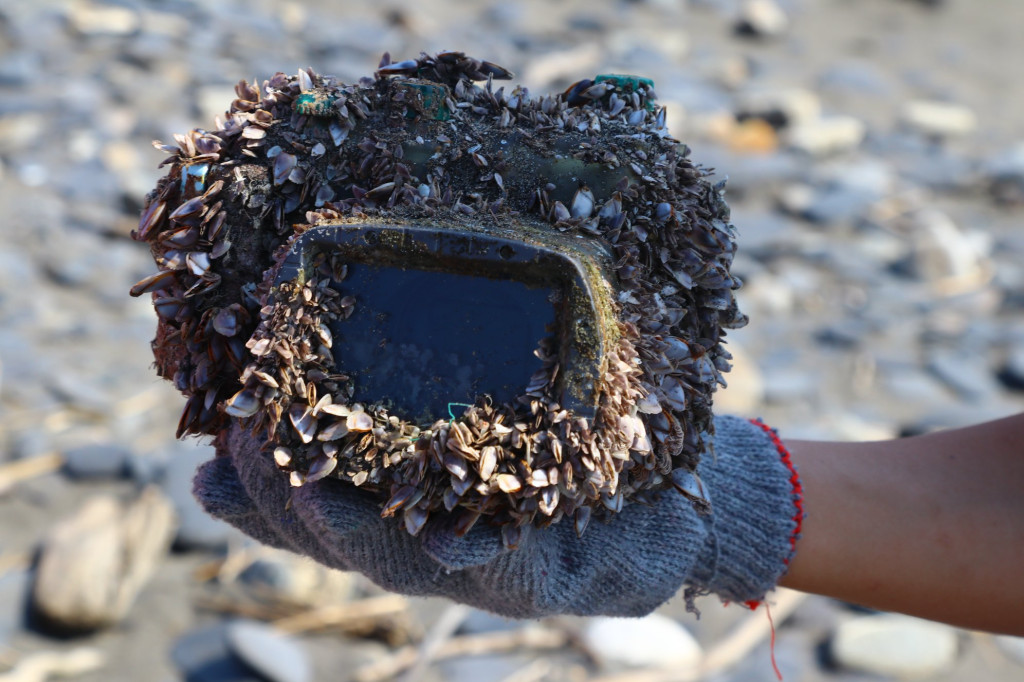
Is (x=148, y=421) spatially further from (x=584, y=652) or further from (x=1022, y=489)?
(x=1022, y=489)

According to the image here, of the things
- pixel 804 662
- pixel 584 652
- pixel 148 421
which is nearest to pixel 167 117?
pixel 148 421

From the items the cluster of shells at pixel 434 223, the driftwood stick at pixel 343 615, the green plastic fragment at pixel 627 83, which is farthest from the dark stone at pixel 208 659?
the green plastic fragment at pixel 627 83

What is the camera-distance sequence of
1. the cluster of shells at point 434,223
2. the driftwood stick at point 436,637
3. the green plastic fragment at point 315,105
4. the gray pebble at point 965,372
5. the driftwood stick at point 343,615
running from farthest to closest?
the gray pebble at point 965,372 → the driftwood stick at point 343,615 → the driftwood stick at point 436,637 → the green plastic fragment at point 315,105 → the cluster of shells at point 434,223

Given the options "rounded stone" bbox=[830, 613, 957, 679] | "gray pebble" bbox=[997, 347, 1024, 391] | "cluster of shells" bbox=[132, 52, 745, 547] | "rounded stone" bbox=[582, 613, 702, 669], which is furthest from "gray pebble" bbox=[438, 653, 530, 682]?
"gray pebble" bbox=[997, 347, 1024, 391]

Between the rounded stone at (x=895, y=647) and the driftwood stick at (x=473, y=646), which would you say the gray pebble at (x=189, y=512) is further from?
the rounded stone at (x=895, y=647)

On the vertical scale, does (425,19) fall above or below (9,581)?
above

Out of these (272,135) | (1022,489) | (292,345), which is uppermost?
(272,135)
